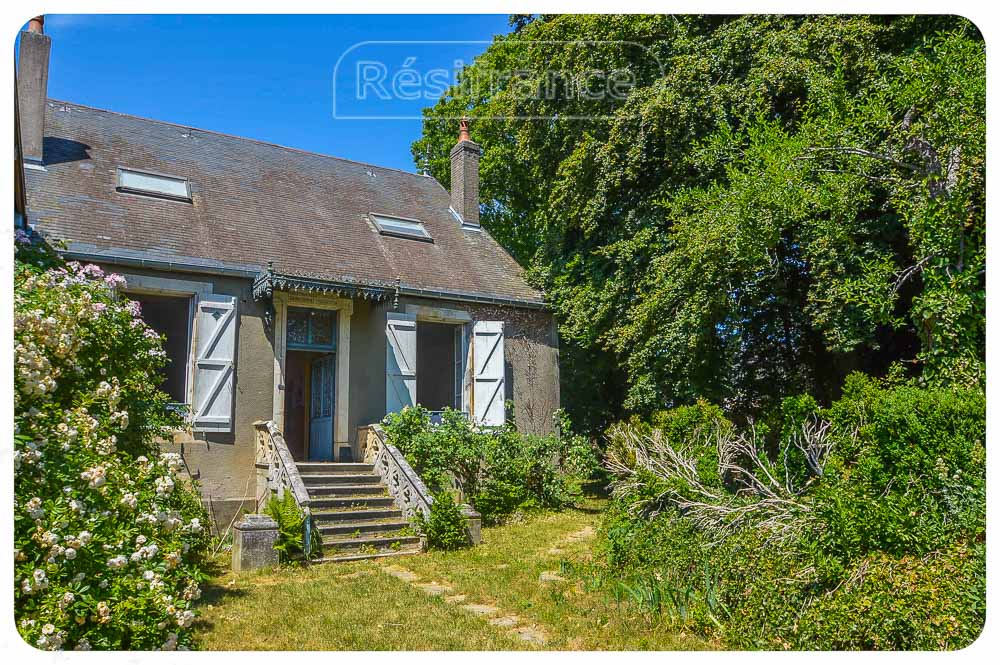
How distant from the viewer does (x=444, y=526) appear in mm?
8133

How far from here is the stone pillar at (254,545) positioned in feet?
22.9

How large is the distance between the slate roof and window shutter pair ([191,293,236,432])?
71cm

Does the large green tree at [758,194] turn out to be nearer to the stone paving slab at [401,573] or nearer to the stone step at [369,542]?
the stone step at [369,542]

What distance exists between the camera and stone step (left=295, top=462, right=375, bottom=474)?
30.8 feet

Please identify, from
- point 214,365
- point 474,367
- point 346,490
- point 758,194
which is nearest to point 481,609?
point 346,490

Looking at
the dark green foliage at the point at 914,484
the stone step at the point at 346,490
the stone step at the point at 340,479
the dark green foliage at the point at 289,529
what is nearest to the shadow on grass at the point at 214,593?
the dark green foliage at the point at 289,529

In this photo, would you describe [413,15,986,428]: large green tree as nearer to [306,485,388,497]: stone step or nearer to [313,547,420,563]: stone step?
[306,485,388,497]: stone step

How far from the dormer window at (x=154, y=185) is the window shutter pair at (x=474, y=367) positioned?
3.64 metres

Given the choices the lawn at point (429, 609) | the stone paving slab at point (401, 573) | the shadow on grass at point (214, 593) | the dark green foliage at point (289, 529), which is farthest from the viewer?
the dark green foliage at point (289, 529)

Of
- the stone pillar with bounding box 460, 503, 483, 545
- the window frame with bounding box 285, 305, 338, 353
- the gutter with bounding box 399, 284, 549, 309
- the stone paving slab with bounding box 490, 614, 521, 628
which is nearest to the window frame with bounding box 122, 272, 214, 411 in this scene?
the window frame with bounding box 285, 305, 338, 353

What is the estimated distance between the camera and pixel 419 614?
17.9 ft

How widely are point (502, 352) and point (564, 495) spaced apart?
94.4 inches
